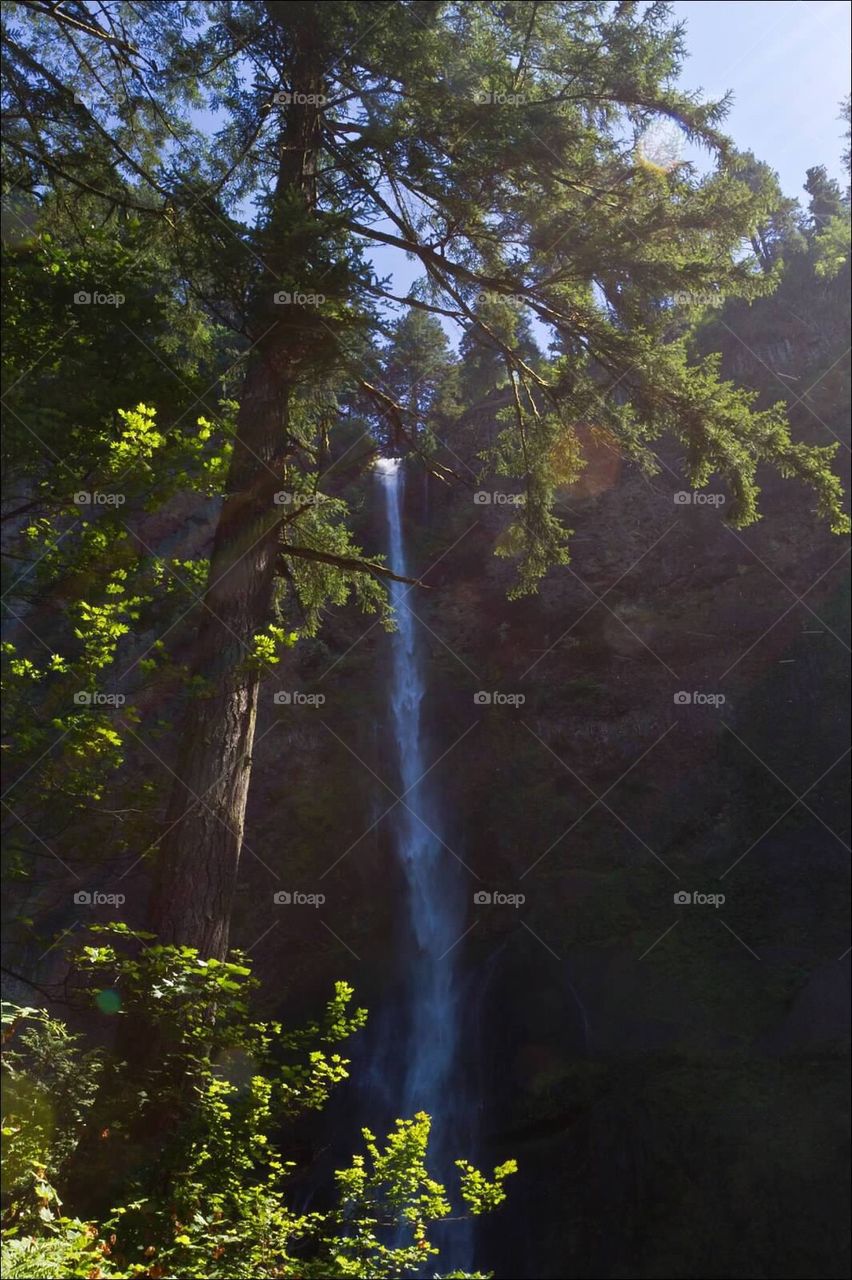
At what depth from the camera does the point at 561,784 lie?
782 inches

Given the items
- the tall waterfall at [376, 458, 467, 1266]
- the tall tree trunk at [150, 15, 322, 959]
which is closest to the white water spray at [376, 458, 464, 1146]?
the tall waterfall at [376, 458, 467, 1266]

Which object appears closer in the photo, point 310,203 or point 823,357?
point 310,203

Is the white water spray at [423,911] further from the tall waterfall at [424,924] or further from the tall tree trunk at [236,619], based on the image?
the tall tree trunk at [236,619]

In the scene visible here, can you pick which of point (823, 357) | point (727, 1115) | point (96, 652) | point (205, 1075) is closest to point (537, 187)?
point (96, 652)

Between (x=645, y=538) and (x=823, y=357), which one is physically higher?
(x=823, y=357)

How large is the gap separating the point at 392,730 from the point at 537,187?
14.2 meters

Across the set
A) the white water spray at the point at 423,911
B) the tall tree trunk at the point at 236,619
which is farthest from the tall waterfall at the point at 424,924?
the tall tree trunk at the point at 236,619

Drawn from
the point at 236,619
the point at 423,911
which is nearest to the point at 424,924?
the point at 423,911

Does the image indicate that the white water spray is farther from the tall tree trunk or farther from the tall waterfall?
the tall tree trunk

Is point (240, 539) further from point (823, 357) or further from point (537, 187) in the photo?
point (823, 357)

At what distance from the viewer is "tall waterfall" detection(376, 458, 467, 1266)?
15930 millimetres

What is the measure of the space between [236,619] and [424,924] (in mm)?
13132

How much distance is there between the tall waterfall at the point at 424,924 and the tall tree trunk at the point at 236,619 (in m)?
9.68

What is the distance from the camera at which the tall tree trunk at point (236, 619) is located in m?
6.02
